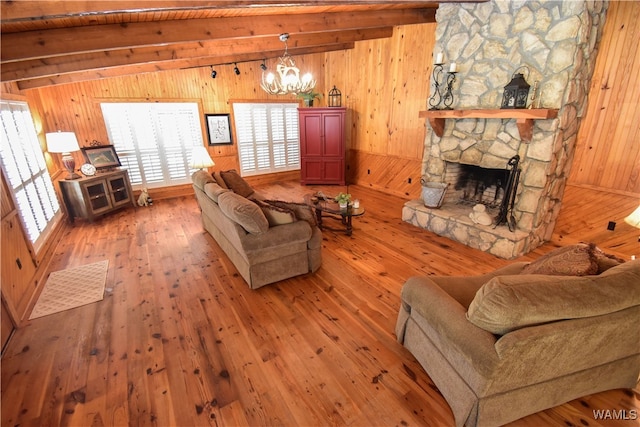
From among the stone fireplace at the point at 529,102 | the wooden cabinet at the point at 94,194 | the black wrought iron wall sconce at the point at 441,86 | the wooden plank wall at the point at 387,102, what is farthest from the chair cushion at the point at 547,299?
the wooden cabinet at the point at 94,194

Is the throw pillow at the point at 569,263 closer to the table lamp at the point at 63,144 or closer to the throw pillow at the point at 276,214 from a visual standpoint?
the throw pillow at the point at 276,214

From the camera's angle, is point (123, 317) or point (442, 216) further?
point (442, 216)

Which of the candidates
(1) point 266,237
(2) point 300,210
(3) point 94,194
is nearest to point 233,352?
(1) point 266,237

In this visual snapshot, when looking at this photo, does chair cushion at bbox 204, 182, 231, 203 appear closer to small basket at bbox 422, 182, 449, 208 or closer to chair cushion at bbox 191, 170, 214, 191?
chair cushion at bbox 191, 170, 214, 191

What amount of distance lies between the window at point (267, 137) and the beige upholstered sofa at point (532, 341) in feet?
20.2

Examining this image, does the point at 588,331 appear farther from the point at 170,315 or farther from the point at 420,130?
the point at 420,130

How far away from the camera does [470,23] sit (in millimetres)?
3768

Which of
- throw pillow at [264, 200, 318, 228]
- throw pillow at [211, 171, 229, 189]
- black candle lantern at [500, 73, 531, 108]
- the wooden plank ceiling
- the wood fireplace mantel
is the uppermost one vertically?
the wooden plank ceiling

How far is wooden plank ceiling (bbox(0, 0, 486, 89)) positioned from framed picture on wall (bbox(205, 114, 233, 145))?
1.38m

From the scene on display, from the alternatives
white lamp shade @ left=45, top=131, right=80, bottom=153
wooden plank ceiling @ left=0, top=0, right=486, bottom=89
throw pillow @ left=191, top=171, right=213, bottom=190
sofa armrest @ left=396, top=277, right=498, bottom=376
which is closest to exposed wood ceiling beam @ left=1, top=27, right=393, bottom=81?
wooden plank ceiling @ left=0, top=0, right=486, bottom=89

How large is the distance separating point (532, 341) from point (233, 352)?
1.94m

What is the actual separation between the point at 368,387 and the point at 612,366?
4.84ft

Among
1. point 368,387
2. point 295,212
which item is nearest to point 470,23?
point 295,212

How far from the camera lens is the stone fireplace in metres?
3.05
